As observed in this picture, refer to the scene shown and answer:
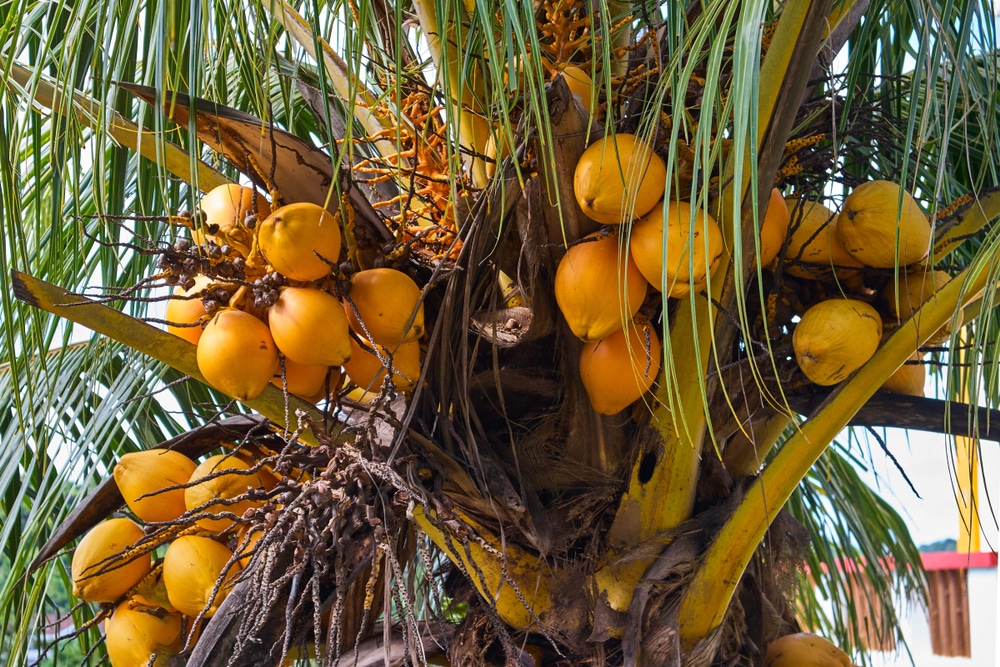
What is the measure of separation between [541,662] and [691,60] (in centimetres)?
75

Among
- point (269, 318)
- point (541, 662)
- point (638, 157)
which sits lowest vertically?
point (541, 662)

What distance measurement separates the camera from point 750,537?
104cm

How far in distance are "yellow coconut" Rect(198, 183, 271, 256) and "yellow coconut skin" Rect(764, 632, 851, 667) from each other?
838mm

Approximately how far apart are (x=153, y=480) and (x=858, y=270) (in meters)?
0.88

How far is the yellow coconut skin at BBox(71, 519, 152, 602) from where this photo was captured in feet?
3.58

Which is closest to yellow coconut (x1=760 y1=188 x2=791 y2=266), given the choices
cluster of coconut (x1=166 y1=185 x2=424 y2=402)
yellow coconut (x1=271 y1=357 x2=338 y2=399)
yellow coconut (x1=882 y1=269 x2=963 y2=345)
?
yellow coconut (x1=882 y1=269 x2=963 y2=345)

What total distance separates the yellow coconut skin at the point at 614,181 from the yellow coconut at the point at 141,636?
0.72 m

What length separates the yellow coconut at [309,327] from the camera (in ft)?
2.94

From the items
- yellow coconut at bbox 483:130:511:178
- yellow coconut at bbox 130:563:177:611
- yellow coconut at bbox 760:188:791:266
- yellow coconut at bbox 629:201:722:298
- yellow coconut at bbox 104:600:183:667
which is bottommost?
yellow coconut at bbox 104:600:183:667

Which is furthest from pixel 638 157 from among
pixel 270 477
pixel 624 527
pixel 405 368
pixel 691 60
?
pixel 270 477

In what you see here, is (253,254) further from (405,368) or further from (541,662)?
(541,662)

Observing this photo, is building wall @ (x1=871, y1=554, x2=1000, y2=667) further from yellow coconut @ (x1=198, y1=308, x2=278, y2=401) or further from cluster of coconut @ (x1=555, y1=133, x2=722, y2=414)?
yellow coconut @ (x1=198, y1=308, x2=278, y2=401)

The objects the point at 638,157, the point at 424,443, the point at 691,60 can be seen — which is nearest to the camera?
the point at 691,60

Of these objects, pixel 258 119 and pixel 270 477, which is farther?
pixel 270 477
